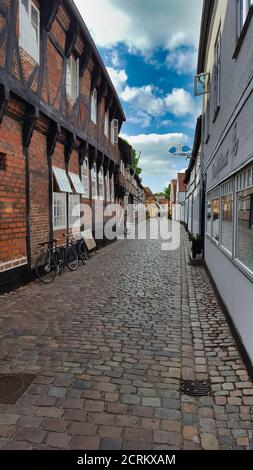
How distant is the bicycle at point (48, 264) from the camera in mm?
8466

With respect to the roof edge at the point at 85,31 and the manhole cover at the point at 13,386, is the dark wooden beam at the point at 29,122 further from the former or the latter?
the manhole cover at the point at 13,386

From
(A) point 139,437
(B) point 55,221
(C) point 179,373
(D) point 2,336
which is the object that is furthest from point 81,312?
(B) point 55,221

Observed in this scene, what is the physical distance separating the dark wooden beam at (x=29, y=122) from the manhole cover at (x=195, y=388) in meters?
6.38

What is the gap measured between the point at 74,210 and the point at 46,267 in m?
3.69

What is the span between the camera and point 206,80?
35.1ft

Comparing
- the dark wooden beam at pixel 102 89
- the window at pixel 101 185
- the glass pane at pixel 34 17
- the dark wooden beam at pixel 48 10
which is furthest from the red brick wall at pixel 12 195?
the window at pixel 101 185

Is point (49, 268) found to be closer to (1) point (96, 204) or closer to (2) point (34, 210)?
(2) point (34, 210)

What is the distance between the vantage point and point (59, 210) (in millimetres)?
10586

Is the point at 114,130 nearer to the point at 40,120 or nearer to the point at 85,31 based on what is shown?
the point at 85,31

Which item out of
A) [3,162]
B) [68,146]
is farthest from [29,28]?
[68,146]

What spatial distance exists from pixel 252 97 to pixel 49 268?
6659mm

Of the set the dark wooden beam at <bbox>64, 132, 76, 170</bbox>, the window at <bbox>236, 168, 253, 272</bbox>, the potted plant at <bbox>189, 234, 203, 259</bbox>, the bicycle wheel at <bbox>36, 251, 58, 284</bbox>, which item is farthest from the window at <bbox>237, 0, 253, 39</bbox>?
the potted plant at <bbox>189, 234, 203, 259</bbox>

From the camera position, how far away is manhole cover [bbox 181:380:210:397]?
10.7 feet
